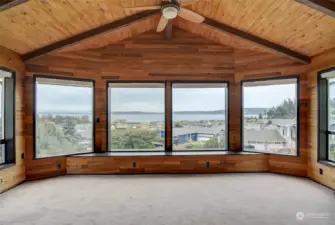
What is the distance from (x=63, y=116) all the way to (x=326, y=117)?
5.47m

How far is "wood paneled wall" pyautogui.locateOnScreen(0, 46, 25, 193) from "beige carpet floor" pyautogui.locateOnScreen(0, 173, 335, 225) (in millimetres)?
211

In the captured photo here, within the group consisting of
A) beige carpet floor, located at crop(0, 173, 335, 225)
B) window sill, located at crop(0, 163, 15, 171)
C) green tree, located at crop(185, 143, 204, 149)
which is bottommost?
beige carpet floor, located at crop(0, 173, 335, 225)

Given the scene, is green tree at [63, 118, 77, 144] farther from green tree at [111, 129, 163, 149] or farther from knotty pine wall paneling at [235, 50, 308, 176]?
knotty pine wall paneling at [235, 50, 308, 176]

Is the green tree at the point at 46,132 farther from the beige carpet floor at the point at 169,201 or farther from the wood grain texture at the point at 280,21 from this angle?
the wood grain texture at the point at 280,21

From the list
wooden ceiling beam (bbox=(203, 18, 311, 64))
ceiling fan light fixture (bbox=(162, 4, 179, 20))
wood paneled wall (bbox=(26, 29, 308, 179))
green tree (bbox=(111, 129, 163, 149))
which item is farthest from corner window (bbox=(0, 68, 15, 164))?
wooden ceiling beam (bbox=(203, 18, 311, 64))

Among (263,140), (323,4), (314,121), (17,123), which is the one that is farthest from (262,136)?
(17,123)

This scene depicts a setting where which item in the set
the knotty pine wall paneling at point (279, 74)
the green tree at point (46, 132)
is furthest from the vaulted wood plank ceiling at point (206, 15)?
the green tree at point (46, 132)

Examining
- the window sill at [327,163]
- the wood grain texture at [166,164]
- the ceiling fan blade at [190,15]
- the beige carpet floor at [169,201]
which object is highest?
the ceiling fan blade at [190,15]

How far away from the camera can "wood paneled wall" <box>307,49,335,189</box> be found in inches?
169

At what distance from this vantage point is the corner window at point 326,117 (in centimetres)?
443

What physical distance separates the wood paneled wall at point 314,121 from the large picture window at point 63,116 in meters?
4.72

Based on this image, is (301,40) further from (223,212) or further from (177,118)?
(223,212)

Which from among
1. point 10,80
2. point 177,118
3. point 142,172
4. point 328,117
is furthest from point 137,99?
point 328,117

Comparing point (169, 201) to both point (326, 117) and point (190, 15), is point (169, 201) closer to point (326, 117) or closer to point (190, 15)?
point (190, 15)
